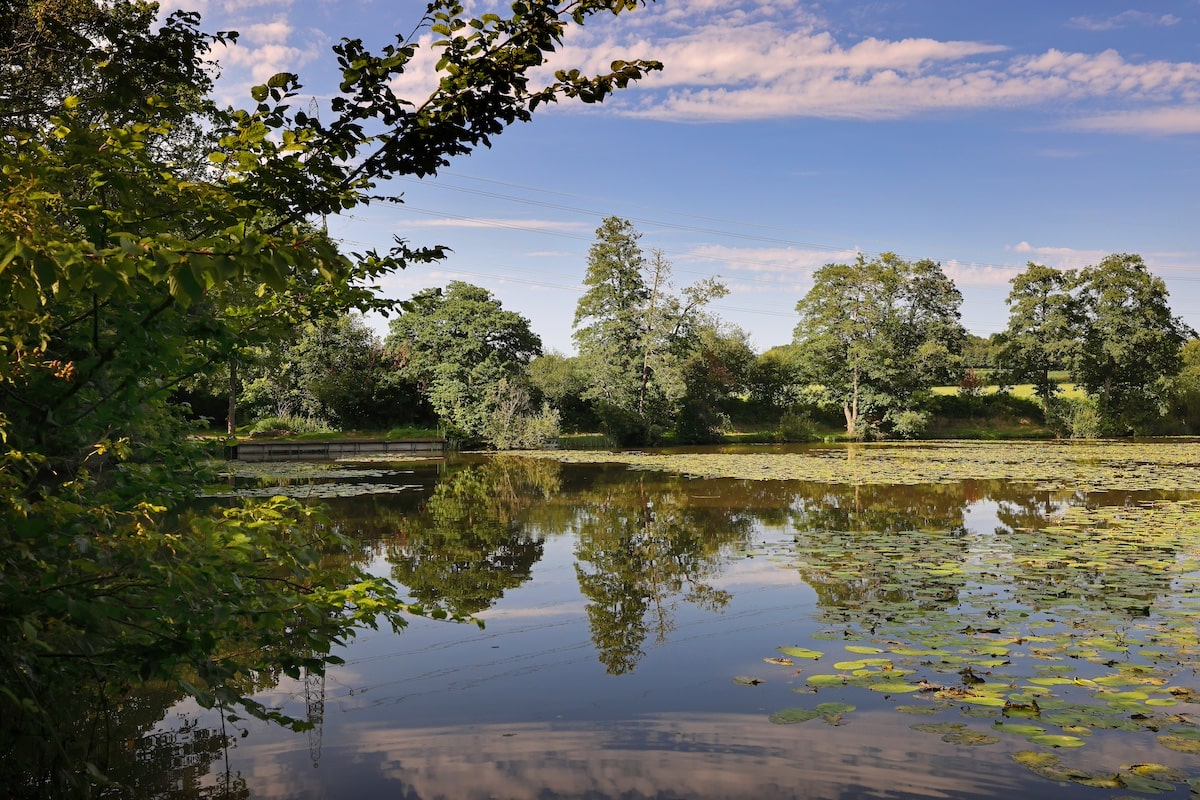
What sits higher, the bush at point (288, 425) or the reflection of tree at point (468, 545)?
the bush at point (288, 425)

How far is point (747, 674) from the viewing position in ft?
16.5

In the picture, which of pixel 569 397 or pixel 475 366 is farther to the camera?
pixel 569 397

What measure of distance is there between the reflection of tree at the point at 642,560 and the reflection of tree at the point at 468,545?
2.73ft

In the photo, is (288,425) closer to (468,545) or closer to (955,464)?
(468,545)

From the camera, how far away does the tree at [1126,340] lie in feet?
121

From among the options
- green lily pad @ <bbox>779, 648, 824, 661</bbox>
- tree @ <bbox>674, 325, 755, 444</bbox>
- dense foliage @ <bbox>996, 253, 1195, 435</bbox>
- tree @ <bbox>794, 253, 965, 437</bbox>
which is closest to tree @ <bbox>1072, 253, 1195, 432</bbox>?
dense foliage @ <bbox>996, 253, 1195, 435</bbox>

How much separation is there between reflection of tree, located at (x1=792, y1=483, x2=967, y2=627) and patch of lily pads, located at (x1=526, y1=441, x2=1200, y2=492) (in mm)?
3462

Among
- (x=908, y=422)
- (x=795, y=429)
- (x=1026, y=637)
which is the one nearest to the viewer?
(x=1026, y=637)

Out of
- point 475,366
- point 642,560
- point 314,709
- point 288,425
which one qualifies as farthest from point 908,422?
point 314,709

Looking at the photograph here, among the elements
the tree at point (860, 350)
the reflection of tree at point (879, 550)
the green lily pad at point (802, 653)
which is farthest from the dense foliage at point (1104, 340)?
the green lily pad at point (802, 653)

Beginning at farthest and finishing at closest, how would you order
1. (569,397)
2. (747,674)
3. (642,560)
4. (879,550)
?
(569,397) < (879,550) < (642,560) < (747,674)

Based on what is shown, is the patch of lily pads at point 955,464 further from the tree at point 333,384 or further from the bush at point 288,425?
the bush at point 288,425

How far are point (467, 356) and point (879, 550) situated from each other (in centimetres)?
2469

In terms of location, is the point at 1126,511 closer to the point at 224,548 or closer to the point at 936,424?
the point at 224,548
